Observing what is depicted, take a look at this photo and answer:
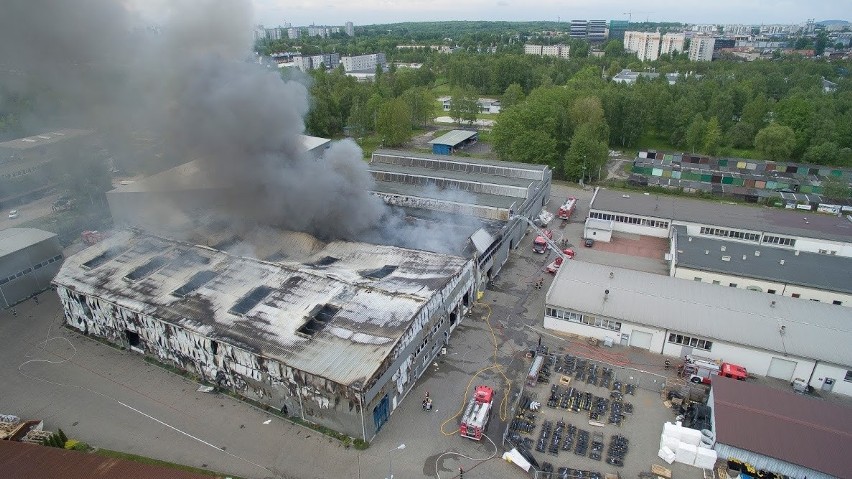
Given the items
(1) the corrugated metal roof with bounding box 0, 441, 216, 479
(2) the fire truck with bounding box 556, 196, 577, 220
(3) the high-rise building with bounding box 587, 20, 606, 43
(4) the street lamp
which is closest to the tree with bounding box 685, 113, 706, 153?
(2) the fire truck with bounding box 556, 196, 577, 220

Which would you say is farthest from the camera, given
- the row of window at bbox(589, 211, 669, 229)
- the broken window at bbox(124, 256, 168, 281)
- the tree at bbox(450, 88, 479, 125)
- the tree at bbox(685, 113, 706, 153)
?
the tree at bbox(450, 88, 479, 125)

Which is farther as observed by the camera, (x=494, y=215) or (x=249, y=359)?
(x=494, y=215)

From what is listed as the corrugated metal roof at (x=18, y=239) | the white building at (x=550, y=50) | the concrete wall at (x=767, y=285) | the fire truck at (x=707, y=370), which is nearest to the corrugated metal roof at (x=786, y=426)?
the fire truck at (x=707, y=370)

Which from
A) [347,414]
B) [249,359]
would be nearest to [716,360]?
[347,414]

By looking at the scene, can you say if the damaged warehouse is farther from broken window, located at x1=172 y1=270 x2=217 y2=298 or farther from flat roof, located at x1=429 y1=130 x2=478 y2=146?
flat roof, located at x1=429 y1=130 x2=478 y2=146

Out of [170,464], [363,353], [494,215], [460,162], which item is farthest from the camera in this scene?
[460,162]

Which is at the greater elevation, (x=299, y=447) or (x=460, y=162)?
(x=460, y=162)

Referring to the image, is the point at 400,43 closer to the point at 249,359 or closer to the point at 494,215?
the point at 494,215
